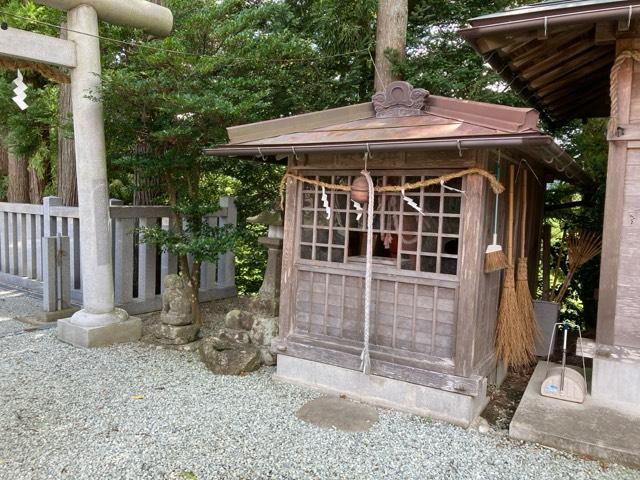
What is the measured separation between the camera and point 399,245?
14.9 ft

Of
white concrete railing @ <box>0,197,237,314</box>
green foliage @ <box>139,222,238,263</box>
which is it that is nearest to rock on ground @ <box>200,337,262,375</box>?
green foliage @ <box>139,222,238,263</box>

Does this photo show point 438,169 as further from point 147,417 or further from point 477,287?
point 147,417

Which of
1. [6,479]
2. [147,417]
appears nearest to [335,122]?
[147,417]

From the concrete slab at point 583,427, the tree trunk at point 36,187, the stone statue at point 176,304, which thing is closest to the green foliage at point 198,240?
the stone statue at point 176,304

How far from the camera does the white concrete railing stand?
7.66 meters

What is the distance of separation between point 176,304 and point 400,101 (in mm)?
3875

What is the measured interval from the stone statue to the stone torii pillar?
639 millimetres

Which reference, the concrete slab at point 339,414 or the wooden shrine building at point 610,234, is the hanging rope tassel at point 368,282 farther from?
the wooden shrine building at point 610,234

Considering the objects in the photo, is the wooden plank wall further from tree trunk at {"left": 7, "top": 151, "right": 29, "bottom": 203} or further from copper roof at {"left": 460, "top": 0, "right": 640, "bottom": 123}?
tree trunk at {"left": 7, "top": 151, "right": 29, "bottom": 203}

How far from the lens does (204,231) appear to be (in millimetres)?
6801

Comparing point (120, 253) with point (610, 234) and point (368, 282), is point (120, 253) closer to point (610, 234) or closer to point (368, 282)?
point (368, 282)

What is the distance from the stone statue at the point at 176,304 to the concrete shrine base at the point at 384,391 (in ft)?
6.07

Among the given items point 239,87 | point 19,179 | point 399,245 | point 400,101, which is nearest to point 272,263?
point 399,245

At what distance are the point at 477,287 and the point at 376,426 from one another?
153cm
